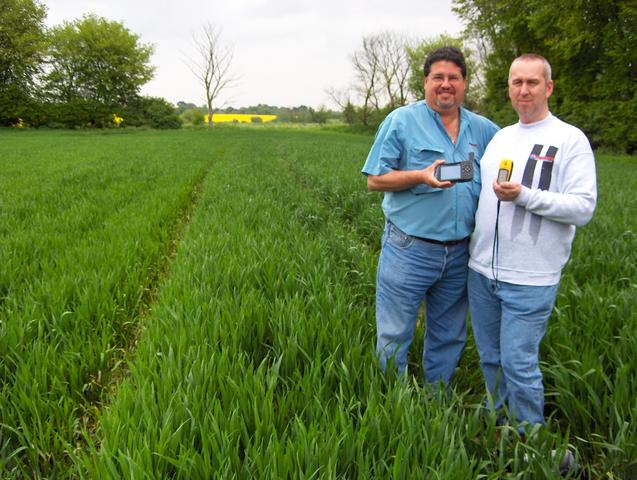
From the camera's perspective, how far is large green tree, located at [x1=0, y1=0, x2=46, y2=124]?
44469 mm

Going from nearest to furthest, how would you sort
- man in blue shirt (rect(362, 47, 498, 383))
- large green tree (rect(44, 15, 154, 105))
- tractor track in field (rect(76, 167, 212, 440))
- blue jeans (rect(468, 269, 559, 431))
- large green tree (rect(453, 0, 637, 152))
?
1. blue jeans (rect(468, 269, 559, 431))
2. man in blue shirt (rect(362, 47, 498, 383))
3. tractor track in field (rect(76, 167, 212, 440))
4. large green tree (rect(453, 0, 637, 152))
5. large green tree (rect(44, 15, 154, 105))

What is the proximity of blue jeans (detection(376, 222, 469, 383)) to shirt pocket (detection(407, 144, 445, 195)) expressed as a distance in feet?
0.83

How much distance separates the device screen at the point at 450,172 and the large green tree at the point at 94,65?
180ft

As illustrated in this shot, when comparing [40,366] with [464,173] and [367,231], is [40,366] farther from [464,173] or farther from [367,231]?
[367,231]

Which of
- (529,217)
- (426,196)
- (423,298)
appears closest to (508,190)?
(529,217)

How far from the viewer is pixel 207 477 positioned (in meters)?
1.33

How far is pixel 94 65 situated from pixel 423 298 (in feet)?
197

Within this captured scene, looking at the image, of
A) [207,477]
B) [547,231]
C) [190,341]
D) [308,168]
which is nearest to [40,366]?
[190,341]

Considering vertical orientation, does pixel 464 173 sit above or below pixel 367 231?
above

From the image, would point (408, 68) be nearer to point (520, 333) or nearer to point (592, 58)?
point (592, 58)

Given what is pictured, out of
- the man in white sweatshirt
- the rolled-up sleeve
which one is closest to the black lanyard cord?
the man in white sweatshirt

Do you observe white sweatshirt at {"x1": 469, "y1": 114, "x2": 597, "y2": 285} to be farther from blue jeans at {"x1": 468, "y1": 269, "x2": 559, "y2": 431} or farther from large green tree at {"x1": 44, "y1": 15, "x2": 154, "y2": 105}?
large green tree at {"x1": 44, "y1": 15, "x2": 154, "y2": 105}

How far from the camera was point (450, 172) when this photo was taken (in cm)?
188

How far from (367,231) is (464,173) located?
3.92 meters
